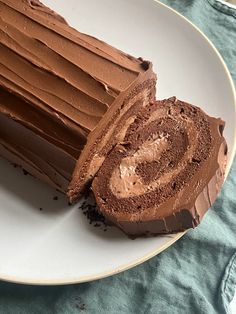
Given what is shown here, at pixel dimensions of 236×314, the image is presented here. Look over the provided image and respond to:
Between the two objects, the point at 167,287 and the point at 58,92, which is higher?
the point at 58,92

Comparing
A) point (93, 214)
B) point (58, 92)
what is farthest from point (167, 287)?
point (58, 92)

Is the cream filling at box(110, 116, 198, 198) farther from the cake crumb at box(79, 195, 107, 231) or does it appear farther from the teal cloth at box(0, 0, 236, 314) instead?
the teal cloth at box(0, 0, 236, 314)

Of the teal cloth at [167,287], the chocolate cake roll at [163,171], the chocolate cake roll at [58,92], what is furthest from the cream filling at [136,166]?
the teal cloth at [167,287]

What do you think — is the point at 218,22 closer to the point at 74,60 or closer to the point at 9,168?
the point at 74,60

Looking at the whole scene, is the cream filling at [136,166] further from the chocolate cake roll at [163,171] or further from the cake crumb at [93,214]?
the cake crumb at [93,214]

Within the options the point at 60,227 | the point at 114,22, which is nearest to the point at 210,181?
the point at 60,227

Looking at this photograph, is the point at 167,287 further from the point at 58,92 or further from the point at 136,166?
the point at 58,92
